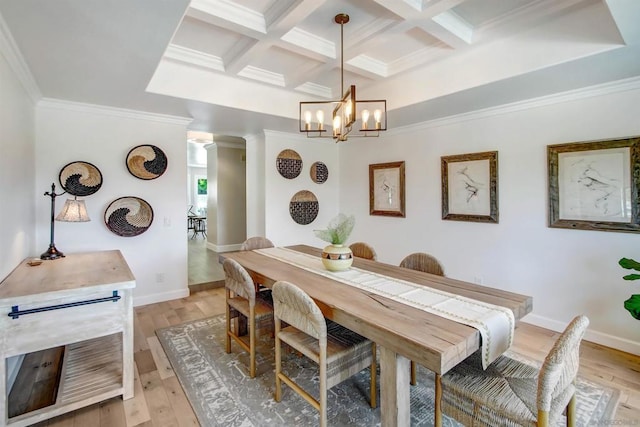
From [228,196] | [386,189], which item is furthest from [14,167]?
[228,196]

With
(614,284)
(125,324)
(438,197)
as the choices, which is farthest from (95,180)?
(614,284)

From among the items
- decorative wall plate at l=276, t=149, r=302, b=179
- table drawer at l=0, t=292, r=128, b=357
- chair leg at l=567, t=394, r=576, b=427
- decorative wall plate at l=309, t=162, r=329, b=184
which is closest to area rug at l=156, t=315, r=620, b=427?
chair leg at l=567, t=394, r=576, b=427

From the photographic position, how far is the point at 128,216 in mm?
3713

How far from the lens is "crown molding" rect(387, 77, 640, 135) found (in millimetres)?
2688

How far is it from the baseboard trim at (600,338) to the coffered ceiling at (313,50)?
227cm

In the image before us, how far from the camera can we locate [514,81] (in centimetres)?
273

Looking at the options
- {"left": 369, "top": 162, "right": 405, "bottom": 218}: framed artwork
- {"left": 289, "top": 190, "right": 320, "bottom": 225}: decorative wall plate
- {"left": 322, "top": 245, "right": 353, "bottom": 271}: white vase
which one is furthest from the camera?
{"left": 289, "top": 190, "right": 320, "bottom": 225}: decorative wall plate

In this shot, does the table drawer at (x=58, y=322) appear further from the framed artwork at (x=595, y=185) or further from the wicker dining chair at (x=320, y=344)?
the framed artwork at (x=595, y=185)

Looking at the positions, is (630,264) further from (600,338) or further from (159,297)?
(159,297)

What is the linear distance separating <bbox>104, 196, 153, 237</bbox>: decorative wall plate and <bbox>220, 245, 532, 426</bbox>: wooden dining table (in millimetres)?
2586

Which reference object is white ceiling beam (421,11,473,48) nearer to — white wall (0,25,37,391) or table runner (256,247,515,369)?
table runner (256,247,515,369)

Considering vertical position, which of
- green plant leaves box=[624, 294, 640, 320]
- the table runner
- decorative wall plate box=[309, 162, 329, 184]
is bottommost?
green plant leaves box=[624, 294, 640, 320]

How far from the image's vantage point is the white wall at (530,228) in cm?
280

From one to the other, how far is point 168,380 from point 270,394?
2.64ft
